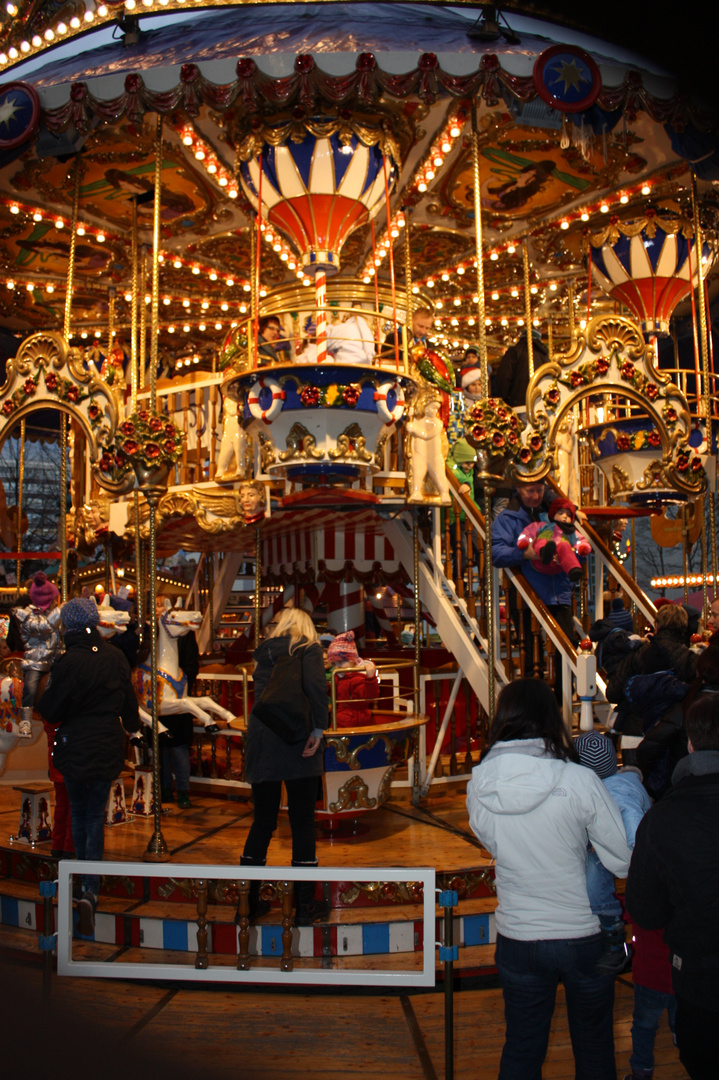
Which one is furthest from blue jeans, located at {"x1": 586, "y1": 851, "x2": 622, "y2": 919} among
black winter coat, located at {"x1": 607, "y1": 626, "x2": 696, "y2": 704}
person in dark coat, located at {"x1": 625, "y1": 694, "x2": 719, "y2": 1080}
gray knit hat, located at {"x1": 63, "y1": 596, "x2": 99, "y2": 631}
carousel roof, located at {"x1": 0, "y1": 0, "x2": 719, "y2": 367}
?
carousel roof, located at {"x1": 0, "y1": 0, "x2": 719, "y2": 367}

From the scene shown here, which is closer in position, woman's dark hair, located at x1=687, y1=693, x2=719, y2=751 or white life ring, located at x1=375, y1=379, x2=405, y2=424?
woman's dark hair, located at x1=687, y1=693, x2=719, y2=751

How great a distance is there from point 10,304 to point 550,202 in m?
7.19

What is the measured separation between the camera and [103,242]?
10898 millimetres

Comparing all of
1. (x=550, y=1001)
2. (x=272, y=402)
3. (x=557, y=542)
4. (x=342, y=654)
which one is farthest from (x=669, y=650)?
(x=272, y=402)

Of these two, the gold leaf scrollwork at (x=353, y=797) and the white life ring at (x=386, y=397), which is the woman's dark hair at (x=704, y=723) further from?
the white life ring at (x=386, y=397)

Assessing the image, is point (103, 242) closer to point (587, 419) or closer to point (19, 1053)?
point (587, 419)

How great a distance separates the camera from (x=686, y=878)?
278 centimetres

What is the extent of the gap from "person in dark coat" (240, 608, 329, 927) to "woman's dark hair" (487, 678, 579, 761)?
2189 millimetres

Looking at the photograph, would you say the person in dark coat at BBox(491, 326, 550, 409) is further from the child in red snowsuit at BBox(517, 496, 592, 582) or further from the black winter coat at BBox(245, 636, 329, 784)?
the black winter coat at BBox(245, 636, 329, 784)

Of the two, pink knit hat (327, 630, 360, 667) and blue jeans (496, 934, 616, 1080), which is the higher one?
pink knit hat (327, 630, 360, 667)

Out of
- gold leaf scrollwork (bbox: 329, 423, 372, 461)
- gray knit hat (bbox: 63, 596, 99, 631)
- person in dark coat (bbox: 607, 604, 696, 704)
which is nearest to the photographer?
person in dark coat (bbox: 607, 604, 696, 704)

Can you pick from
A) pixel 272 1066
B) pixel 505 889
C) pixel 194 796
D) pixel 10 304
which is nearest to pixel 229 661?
pixel 194 796

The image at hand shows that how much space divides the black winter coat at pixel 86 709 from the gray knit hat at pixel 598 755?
9.91 feet

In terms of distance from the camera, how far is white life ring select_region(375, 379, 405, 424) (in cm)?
766
